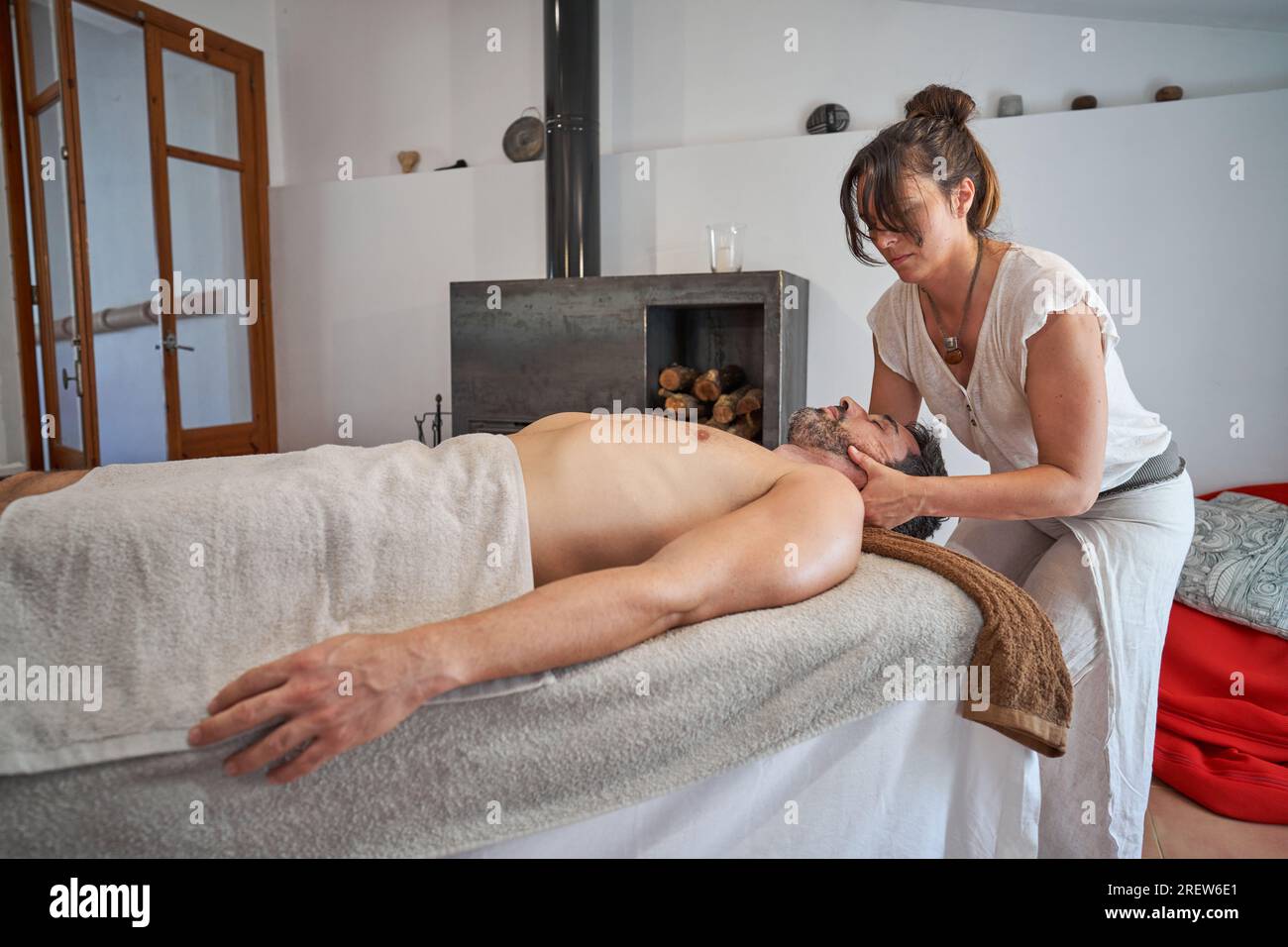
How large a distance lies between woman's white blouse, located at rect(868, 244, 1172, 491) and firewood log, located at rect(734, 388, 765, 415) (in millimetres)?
1510

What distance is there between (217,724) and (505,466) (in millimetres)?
492

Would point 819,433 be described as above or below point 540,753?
above

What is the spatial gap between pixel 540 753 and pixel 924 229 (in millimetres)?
994

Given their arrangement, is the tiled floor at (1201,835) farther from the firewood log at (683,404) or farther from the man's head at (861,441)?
the firewood log at (683,404)

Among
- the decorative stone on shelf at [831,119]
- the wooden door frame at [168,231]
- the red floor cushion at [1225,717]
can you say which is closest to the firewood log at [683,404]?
the decorative stone on shelf at [831,119]

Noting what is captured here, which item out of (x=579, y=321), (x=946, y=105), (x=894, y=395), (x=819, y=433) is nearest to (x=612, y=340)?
(x=579, y=321)

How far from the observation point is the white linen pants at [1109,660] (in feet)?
4.30

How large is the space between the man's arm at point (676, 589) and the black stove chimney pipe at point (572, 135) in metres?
2.47

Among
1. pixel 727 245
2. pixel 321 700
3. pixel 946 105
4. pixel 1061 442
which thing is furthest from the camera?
pixel 727 245

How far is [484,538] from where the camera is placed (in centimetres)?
104

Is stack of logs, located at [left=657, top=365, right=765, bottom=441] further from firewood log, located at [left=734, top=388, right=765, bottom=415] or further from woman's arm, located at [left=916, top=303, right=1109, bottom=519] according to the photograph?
woman's arm, located at [left=916, top=303, right=1109, bottom=519]

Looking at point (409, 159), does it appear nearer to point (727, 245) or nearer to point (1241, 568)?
point (727, 245)

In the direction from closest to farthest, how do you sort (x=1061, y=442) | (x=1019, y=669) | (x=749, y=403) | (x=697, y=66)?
1. (x=1019, y=669)
2. (x=1061, y=442)
3. (x=749, y=403)
4. (x=697, y=66)

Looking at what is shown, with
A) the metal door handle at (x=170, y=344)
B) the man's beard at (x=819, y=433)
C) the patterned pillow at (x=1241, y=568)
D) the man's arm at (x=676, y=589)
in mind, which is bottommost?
the patterned pillow at (x=1241, y=568)
